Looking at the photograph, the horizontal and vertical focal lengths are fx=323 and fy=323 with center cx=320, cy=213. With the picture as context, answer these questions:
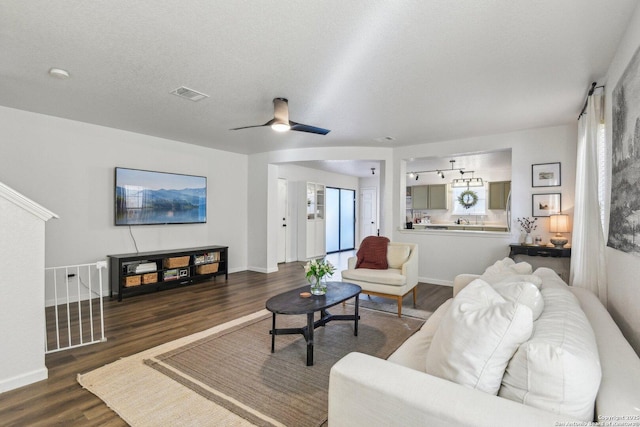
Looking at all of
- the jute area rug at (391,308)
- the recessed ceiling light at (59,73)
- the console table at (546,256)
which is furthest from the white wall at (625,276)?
the recessed ceiling light at (59,73)

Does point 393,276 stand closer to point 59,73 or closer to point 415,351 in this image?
point 415,351

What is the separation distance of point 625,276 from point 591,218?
0.93 metres

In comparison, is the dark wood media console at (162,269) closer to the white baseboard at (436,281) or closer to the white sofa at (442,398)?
the white baseboard at (436,281)

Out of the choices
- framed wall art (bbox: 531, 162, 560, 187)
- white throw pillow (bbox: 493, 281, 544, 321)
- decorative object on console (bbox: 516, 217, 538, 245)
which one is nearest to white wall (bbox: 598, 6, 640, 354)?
white throw pillow (bbox: 493, 281, 544, 321)

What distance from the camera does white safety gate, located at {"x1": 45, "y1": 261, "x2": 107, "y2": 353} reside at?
2965mm

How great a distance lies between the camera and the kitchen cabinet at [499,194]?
8156mm

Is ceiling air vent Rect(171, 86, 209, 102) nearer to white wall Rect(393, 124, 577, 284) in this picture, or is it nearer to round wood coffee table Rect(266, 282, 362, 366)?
round wood coffee table Rect(266, 282, 362, 366)

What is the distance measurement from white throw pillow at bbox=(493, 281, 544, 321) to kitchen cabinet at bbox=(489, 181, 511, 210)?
7.51 m

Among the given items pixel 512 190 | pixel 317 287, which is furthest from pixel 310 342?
pixel 512 190

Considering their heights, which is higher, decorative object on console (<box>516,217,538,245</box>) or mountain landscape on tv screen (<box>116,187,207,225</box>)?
mountain landscape on tv screen (<box>116,187,207,225</box>)

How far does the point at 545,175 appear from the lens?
4586 millimetres

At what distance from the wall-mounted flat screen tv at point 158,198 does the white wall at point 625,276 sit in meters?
5.57

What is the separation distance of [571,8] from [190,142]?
528 centimetres

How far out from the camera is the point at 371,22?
208 cm
